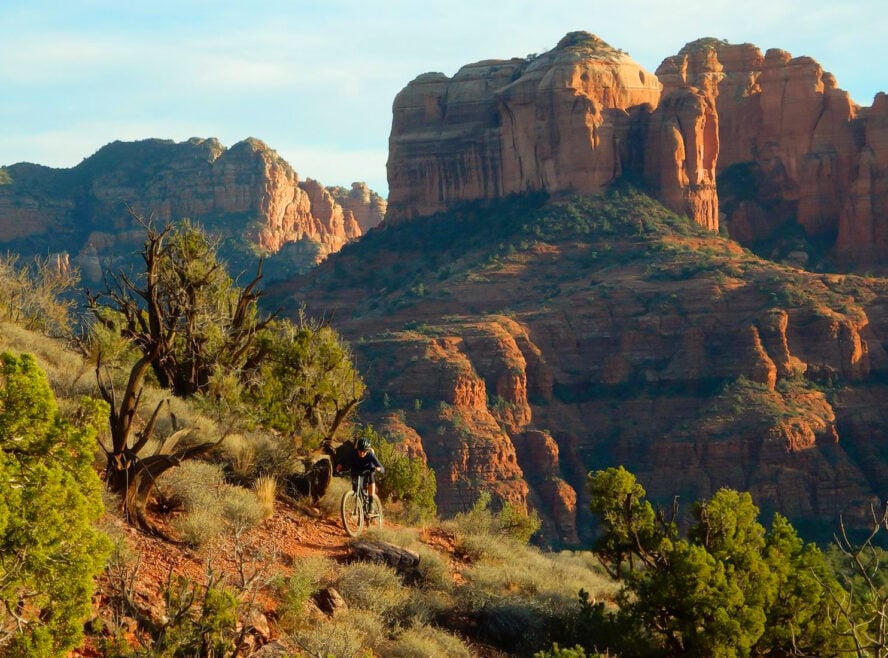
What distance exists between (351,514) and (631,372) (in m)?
61.3

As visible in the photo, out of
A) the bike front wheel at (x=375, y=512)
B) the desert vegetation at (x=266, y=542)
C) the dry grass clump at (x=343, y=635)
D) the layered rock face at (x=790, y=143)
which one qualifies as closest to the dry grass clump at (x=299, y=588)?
the desert vegetation at (x=266, y=542)

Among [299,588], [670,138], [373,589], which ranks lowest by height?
[373,589]

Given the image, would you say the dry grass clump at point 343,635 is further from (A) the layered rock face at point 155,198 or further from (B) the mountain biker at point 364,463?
(A) the layered rock face at point 155,198

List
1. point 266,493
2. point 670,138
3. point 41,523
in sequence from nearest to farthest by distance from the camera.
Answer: point 41,523
point 266,493
point 670,138

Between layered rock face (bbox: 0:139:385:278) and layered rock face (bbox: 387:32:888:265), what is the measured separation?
45184mm

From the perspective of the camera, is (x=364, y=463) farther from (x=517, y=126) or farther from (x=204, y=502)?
(x=517, y=126)

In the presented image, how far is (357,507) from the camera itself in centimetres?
1812

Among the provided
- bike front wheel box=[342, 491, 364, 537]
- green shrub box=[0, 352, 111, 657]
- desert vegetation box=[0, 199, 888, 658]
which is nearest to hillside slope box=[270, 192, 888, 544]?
desert vegetation box=[0, 199, 888, 658]

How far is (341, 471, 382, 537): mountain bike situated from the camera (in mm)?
17766

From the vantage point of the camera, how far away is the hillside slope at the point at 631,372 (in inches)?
2689

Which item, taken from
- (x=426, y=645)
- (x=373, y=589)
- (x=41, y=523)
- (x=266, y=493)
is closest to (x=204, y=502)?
(x=266, y=493)

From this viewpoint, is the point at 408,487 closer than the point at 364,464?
No

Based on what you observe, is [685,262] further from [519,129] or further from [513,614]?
[513,614]

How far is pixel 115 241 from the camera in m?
153
